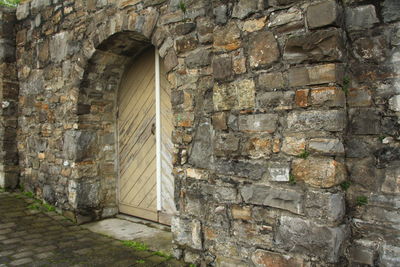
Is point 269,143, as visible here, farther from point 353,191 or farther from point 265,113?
point 353,191

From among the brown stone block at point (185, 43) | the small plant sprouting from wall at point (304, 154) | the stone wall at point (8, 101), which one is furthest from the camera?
the stone wall at point (8, 101)

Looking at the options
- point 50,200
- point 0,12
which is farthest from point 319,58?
point 0,12

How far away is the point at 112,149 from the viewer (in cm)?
430

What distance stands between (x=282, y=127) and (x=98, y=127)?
2711 mm

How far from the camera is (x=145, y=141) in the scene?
3955mm

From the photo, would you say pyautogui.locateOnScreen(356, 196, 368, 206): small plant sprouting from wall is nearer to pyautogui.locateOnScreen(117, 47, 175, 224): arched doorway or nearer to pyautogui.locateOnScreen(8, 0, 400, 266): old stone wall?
pyautogui.locateOnScreen(8, 0, 400, 266): old stone wall

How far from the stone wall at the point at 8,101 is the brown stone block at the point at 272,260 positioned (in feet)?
14.7

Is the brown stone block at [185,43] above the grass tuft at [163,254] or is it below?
above

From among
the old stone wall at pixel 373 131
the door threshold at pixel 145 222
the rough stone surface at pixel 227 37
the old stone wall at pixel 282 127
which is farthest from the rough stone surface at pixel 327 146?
the door threshold at pixel 145 222

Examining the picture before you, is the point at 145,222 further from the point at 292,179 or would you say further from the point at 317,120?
the point at 317,120

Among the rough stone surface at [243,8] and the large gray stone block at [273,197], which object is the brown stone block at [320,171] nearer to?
the large gray stone block at [273,197]

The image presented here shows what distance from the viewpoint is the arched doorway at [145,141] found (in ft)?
12.2

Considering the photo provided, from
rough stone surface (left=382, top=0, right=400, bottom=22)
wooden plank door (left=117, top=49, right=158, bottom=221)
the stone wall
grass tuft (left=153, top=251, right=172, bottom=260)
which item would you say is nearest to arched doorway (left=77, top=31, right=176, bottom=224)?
wooden plank door (left=117, top=49, right=158, bottom=221)

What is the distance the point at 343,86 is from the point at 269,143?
591mm
